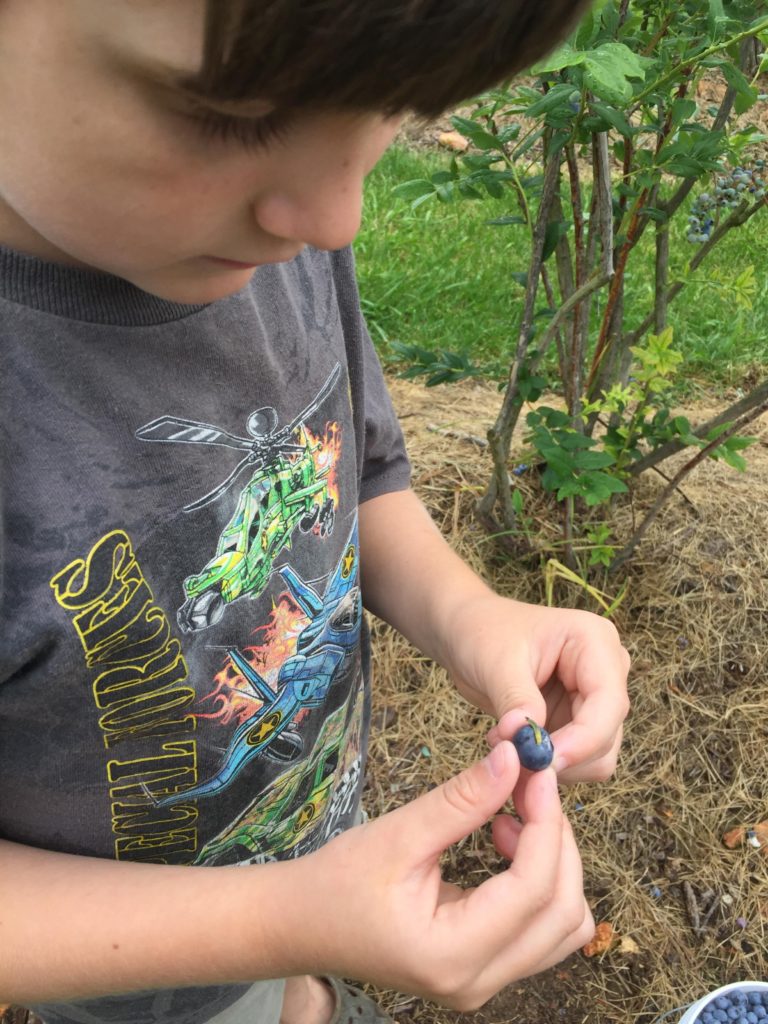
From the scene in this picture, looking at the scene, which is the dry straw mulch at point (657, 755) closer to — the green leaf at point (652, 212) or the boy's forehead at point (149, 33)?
the green leaf at point (652, 212)

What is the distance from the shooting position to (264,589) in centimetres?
105

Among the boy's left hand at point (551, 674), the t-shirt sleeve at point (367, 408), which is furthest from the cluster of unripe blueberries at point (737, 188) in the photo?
the boy's left hand at point (551, 674)

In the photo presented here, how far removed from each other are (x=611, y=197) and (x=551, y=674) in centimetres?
95

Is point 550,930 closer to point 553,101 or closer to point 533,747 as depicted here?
point 533,747

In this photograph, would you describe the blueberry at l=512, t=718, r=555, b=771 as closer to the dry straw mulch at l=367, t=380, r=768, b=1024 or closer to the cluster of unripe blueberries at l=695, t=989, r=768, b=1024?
the cluster of unripe blueberries at l=695, t=989, r=768, b=1024

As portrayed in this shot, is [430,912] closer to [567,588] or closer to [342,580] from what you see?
[342,580]

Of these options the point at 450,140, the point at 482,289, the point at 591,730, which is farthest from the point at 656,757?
the point at 450,140

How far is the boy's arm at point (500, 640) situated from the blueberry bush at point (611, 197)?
535mm

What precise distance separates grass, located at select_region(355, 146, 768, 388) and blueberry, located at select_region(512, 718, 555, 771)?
239 centimetres

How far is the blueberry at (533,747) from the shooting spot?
38.0 inches

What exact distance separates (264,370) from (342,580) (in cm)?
33

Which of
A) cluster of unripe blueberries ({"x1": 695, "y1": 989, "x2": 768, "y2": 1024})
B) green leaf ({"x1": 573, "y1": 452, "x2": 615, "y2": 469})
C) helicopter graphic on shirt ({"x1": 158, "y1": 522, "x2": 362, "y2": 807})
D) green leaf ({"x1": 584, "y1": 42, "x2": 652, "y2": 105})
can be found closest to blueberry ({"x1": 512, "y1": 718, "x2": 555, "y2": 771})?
helicopter graphic on shirt ({"x1": 158, "y1": 522, "x2": 362, "y2": 807})

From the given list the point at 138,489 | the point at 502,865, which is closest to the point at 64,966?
the point at 138,489

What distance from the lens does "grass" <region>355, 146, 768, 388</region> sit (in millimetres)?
3475
